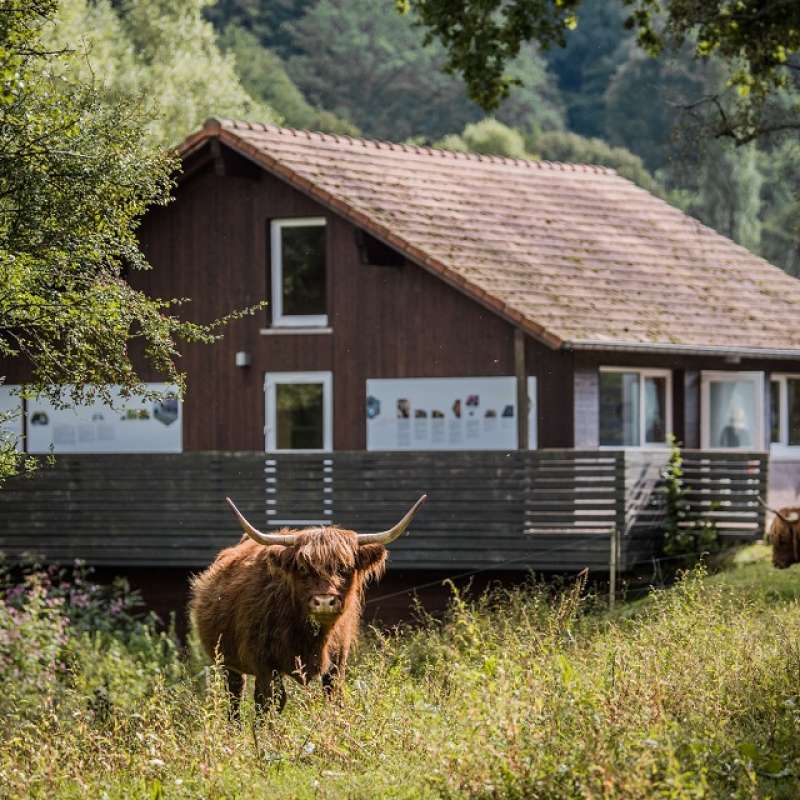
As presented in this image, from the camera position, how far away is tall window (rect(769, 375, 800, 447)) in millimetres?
30469

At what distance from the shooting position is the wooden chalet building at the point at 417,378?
24172 mm

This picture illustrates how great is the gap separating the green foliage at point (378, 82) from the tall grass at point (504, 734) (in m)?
60.9

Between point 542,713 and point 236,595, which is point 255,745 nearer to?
point 542,713

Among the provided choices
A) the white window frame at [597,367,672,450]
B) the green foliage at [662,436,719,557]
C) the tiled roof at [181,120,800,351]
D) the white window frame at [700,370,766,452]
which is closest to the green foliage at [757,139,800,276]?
the tiled roof at [181,120,800,351]

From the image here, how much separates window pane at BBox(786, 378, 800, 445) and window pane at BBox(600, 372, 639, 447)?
147 inches

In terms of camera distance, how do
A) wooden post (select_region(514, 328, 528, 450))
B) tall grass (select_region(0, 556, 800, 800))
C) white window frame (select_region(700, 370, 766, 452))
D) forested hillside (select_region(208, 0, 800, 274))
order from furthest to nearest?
forested hillside (select_region(208, 0, 800, 274)) < white window frame (select_region(700, 370, 766, 452)) < wooden post (select_region(514, 328, 528, 450)) < tall grass (select_region(0, 556, 800, 800))

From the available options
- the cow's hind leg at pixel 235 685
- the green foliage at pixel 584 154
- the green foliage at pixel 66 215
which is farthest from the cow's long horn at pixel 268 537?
the green foliage at pixel 584 154

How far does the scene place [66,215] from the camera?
16188 mm

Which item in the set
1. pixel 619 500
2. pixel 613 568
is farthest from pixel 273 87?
pixel 613 568

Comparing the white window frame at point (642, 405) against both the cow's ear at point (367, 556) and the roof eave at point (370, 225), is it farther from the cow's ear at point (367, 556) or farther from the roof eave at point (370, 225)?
the cow's ear at point (367, 556)

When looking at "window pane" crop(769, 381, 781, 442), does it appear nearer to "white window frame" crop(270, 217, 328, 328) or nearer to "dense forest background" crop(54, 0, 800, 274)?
"white window frame" crop(270, 217, 328, 328)

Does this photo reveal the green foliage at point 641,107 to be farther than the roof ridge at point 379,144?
Yes

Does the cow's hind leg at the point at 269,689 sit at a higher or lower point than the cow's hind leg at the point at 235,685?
higher

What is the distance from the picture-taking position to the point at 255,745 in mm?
11672
